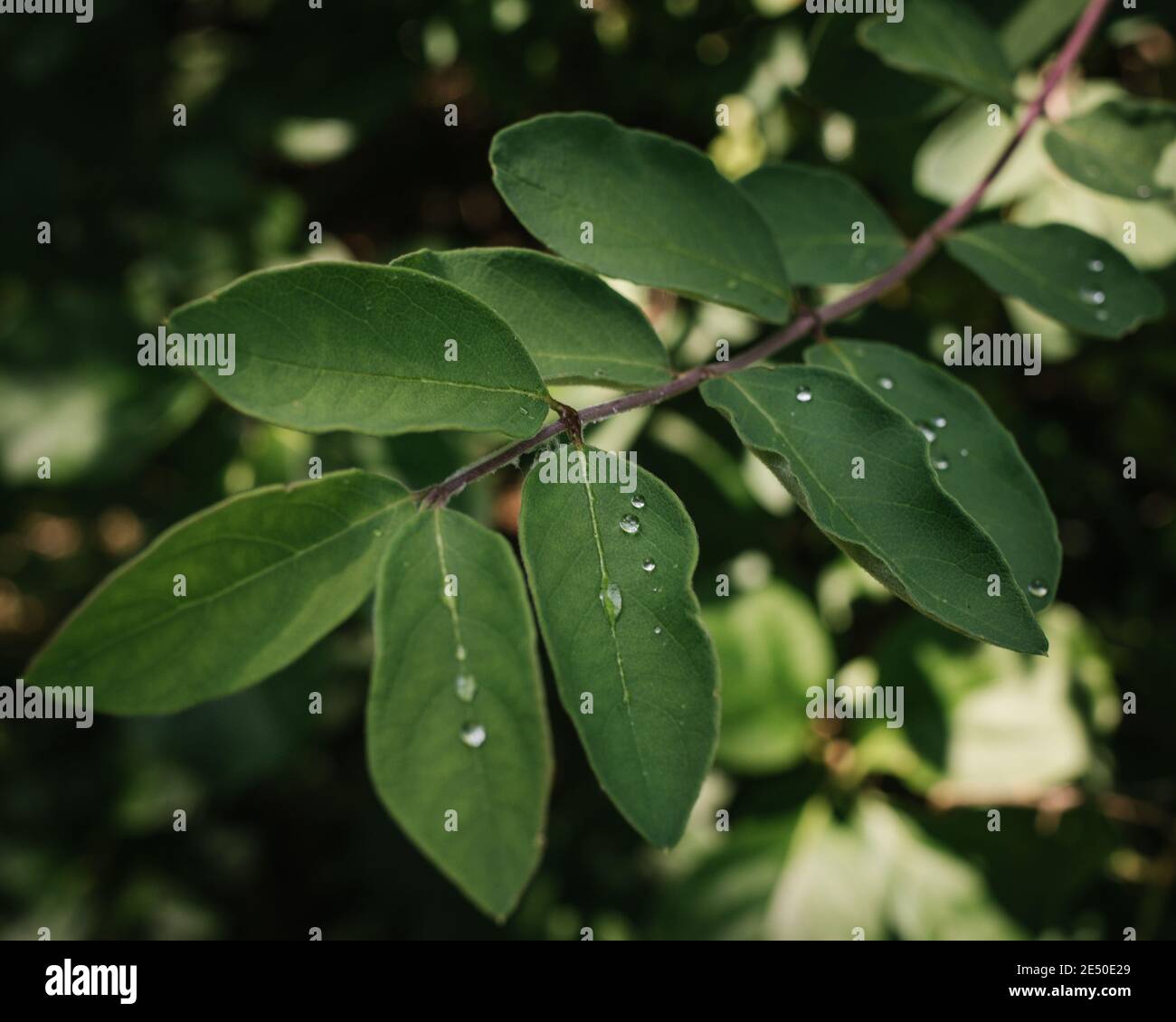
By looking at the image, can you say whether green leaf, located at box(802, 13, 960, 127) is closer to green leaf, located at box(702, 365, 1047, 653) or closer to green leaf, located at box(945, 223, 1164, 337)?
green leaf, located at box(945, 223, 1164, 337)

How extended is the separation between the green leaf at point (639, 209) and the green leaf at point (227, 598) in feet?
1.19

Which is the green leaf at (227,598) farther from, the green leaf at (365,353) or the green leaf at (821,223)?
the green leaf at (821,223)

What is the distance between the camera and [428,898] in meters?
2.16

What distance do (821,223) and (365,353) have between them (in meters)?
0.71

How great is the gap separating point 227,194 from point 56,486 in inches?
27.0

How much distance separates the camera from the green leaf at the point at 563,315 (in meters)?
1.00

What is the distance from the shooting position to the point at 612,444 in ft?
5.24

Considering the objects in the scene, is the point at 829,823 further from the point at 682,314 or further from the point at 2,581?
the point at 2,581

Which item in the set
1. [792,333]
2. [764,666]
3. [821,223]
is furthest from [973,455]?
[764,666]

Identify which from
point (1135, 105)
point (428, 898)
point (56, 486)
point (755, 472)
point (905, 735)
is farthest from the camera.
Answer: point (428, 898)

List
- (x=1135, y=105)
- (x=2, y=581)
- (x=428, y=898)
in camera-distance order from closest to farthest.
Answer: (x=1135, y=105) < (x=428, y=898) < (x=2, y=581)

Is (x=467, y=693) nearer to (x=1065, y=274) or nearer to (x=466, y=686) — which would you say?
(x=466, y=686)

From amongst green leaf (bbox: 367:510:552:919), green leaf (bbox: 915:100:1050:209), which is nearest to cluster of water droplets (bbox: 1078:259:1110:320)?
green leaf (bbox: 915:100:1050:209)
